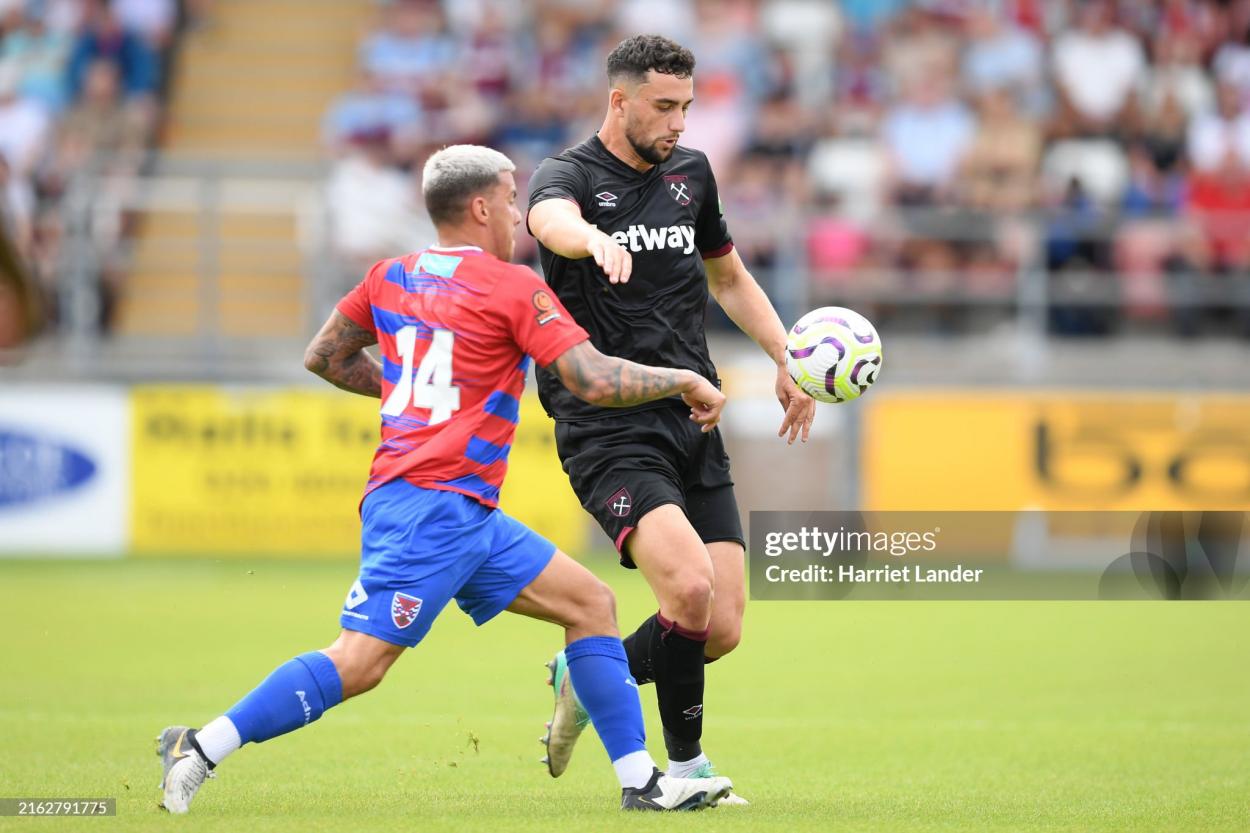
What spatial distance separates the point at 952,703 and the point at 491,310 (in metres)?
4.42

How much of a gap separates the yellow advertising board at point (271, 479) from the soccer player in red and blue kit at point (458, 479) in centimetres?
963

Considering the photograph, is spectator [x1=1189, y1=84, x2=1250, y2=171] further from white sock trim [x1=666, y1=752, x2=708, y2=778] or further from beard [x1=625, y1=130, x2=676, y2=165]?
white sock trim [x1=666, y1=752, x2=708, y2=778]

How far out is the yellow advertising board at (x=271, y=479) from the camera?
1597cm

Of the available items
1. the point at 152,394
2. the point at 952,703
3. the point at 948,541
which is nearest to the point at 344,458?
the point at 152,394

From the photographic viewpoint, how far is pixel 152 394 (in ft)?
52.7

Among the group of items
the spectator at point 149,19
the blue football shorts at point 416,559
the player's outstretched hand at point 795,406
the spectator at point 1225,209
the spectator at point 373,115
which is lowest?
the blue football shorts at point 416,559

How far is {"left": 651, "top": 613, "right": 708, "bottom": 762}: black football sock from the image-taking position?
6691 mm

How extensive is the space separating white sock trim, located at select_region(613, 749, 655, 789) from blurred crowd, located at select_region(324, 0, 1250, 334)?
421 inches

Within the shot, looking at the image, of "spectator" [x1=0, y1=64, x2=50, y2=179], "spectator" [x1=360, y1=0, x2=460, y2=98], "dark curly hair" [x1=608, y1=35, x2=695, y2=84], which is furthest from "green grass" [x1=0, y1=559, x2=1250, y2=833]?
"spectator" [x1=360, y1=0, x2=460, y2=98]

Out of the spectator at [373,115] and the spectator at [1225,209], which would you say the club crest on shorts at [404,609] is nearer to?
the spectator at [373,115]

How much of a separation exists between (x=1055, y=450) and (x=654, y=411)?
378 inches

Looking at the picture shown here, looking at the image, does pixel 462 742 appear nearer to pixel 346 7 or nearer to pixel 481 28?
pixel 481 28

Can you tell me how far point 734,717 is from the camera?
8.98 m
